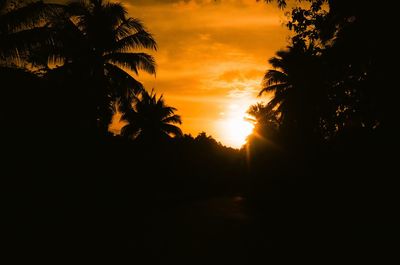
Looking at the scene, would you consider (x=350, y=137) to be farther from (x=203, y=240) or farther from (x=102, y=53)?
(x=102, y=53)

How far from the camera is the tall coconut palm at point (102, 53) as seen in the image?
15406mm

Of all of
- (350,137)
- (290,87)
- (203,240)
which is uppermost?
(290,87)

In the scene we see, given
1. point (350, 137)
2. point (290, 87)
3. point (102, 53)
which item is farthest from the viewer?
point (290, 87)

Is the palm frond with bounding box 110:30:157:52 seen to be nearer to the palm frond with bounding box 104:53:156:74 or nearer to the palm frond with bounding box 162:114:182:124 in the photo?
the palm frond with bounding box 104:53:156:74

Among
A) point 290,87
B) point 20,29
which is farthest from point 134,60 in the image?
point 290,87

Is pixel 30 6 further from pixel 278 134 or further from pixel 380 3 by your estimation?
pixel 278 134

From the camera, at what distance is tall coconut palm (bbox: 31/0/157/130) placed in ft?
50.5

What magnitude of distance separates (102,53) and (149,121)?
737 inches

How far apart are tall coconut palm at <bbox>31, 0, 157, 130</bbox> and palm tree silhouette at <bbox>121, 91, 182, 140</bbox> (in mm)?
17128

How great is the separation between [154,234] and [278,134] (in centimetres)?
1265

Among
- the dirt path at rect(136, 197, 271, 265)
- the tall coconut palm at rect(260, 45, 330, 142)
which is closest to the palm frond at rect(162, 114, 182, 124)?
the tall coconut palm at rect(260, 45, 330, 142)

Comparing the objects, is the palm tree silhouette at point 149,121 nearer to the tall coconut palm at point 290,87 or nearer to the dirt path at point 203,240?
the tall coconut palm at point 290,87

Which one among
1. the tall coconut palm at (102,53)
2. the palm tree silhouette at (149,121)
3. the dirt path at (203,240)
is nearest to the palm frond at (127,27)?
the tall coconut palm at (102,53)

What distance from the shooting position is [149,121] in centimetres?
3509
